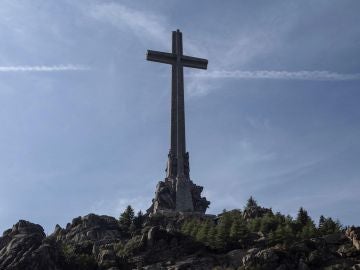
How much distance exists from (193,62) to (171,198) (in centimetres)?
2862

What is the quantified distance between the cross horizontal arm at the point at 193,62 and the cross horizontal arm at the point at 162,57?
1.96m

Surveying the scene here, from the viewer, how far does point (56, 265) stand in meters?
70.2

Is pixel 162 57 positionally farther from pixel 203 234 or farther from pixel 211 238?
pixel 211 238

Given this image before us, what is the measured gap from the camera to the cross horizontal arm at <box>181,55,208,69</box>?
114m

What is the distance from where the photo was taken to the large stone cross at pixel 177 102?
10344 cm

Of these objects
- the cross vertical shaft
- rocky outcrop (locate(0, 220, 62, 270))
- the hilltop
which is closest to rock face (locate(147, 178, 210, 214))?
the cross vertical shaft

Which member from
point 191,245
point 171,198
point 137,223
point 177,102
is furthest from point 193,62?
point 191,245

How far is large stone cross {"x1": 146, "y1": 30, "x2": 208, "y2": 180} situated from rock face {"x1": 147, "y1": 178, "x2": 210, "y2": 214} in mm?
1799

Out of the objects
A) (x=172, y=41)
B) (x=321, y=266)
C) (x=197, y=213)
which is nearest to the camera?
(x=321, y=266)

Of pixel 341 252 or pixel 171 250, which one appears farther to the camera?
pixel 171 250

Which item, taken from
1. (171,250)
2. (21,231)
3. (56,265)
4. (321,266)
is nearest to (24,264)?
(56,265)

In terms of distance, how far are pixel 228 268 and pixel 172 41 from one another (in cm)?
5675

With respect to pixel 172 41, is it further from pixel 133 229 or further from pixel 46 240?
pixel 46 240

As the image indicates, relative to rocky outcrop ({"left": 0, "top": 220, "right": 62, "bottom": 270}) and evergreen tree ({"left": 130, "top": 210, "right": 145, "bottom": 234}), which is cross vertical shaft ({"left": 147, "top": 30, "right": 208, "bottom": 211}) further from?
rocky outcrop ({"left": 0, "top": 220, "right": 62, "bottom": 270})
